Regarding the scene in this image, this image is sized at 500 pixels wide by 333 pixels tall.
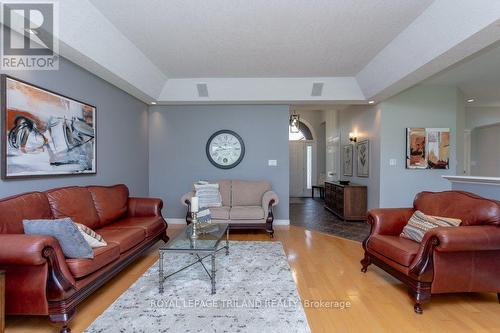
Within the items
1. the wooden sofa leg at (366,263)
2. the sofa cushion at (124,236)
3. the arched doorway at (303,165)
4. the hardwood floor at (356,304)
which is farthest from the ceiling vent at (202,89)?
the arched doorway at (303,165)

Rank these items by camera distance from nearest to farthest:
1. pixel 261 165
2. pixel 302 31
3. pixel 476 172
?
pixel 302 31, pixel 261 165, pixel 476 172

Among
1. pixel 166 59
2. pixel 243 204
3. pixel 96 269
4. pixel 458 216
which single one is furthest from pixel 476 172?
pixel 96 269

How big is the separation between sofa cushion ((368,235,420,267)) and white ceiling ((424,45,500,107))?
277 centimetres

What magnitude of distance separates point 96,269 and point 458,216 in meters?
3.44

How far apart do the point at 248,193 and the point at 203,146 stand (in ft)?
4.52

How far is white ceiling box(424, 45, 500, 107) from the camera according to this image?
3.84 metres

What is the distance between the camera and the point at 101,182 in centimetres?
371

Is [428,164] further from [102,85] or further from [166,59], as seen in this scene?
[102,85]

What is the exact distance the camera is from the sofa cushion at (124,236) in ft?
8.48

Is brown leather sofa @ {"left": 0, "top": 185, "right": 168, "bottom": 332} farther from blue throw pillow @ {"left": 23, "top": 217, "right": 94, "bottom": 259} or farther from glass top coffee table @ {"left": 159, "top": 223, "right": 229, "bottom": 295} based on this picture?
glass top coffee table @ {"left": 159, "top": 223, "right": 229, "bottom": 295}

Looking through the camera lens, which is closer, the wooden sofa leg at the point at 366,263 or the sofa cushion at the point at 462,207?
the sofa cushion at the point at 462,207

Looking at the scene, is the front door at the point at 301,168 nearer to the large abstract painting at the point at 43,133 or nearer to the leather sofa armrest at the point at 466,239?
the large abstract painting at the point at 43,133

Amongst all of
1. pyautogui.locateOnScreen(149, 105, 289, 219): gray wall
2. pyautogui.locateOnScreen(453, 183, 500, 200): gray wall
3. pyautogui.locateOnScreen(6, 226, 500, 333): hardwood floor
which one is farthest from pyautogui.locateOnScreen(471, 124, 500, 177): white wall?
pyautogui.locateOnScreen(6, 226, 500, 333): hardwood floor

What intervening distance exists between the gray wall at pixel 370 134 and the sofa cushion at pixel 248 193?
2.20 metres
